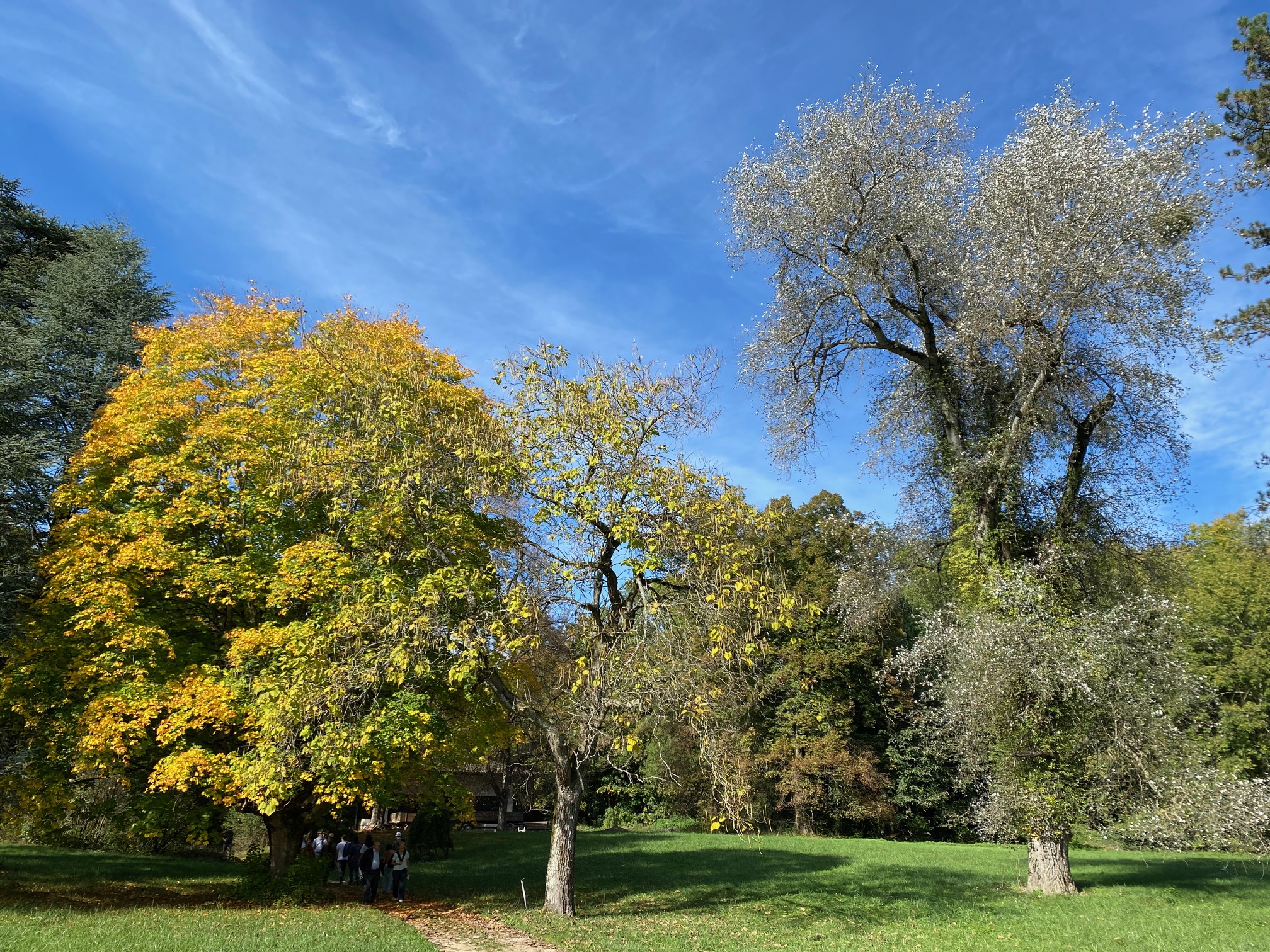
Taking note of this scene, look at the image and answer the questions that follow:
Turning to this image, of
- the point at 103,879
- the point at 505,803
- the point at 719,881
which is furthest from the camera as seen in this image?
the point at 505,803

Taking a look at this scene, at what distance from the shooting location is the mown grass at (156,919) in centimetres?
1081

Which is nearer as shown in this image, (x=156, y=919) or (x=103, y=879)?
(x=156, y=919)

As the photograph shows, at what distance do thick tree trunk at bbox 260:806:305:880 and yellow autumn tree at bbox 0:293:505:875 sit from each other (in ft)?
0.19

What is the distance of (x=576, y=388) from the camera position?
15.1 metres

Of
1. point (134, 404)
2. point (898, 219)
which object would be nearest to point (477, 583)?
point (134, 404)

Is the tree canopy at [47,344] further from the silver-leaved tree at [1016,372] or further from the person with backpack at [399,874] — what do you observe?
the silver-leaved tree at [1016,372]

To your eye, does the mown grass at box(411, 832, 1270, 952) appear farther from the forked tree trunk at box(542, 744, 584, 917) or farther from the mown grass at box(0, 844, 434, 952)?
the mown grass at box(0, 844, 434, 952)

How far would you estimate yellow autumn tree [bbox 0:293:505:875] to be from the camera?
14.5m

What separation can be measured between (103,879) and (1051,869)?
2377cm

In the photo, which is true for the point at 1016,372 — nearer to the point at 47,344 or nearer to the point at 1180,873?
the point at 1180,873

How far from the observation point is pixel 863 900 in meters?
17.9

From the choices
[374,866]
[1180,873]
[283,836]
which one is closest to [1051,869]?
[1180,873]

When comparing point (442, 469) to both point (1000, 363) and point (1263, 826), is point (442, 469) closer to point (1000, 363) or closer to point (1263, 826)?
point (1000, 363)

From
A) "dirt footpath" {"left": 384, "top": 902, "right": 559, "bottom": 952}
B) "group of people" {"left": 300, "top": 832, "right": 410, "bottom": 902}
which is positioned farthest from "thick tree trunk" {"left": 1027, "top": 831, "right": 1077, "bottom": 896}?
"group of people" {"left": 300, "top": 832, "right": 410, "bottom": 902}
